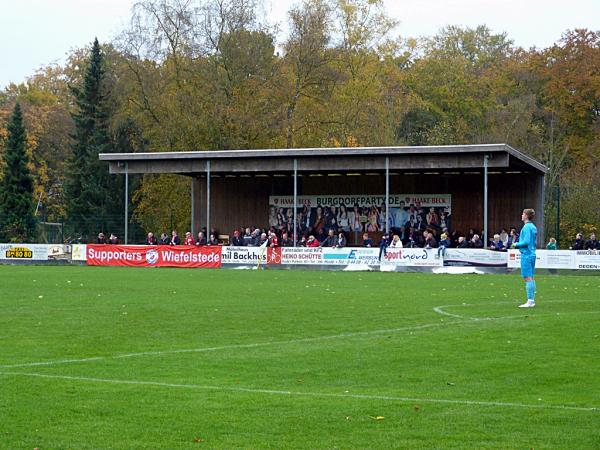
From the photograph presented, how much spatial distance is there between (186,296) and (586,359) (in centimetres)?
1305

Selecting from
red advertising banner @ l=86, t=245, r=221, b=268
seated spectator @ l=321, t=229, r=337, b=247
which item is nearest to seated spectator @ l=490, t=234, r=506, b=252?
seated spectator @ l=321, t=229, r=337, b=247

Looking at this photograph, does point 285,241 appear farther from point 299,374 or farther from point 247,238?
point 299,374

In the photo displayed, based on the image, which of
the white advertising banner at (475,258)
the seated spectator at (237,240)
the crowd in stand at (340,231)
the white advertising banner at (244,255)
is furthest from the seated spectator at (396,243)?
the seated spectator at (237,240)

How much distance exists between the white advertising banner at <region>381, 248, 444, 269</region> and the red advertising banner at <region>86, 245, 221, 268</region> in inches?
298

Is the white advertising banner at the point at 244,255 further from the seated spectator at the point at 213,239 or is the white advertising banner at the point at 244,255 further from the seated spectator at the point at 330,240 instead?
the seated spectator at the point at 330,240

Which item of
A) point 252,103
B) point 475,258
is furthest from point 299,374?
point 252,103

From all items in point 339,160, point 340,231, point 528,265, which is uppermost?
point 339,160

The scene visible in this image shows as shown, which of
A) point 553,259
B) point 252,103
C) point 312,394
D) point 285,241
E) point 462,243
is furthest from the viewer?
point 252,103

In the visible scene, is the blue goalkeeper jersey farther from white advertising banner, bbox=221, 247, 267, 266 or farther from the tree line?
the tree line

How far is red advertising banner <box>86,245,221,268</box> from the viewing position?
43.8 metres

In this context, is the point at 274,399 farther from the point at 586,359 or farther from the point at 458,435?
the point at 586,359

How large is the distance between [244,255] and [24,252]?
11134 millimetres

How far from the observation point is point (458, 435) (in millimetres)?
8344

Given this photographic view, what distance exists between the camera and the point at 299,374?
11.6 metres
